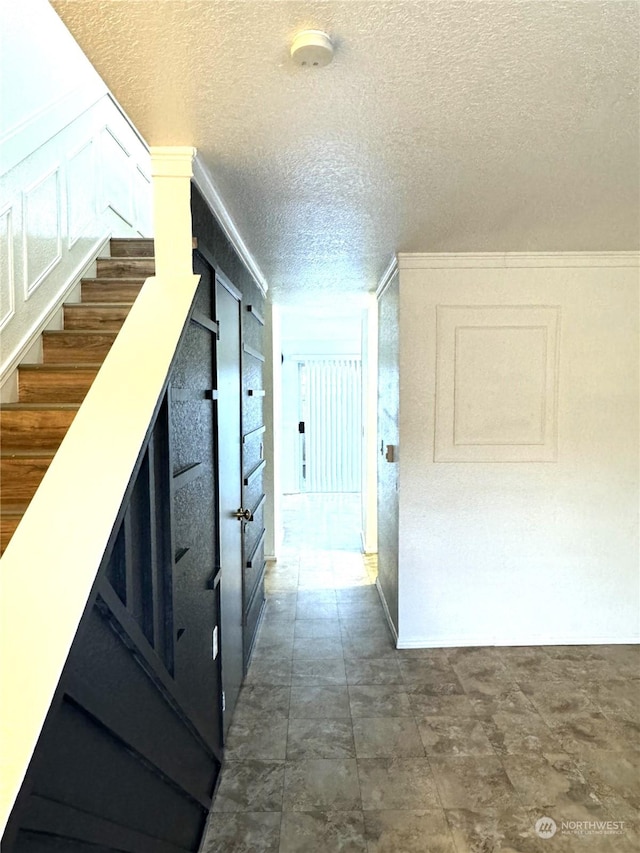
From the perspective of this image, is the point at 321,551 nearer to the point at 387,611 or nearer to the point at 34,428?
the point at 387,611

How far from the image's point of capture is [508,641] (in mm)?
2811

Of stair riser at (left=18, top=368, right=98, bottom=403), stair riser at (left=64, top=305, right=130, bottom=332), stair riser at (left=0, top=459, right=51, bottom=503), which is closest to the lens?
stair riser at (left=0, top=459, right=51, bottom=503)

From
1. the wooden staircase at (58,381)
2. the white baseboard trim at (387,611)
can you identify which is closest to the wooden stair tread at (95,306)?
the wooden staircase at (58,381)

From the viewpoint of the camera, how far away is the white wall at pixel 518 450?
269 cm

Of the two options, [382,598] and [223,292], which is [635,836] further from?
[223,292]

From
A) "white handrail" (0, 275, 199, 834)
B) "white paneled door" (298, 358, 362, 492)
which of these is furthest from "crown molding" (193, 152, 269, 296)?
"white paneled door" (298, 358, 362, 492)

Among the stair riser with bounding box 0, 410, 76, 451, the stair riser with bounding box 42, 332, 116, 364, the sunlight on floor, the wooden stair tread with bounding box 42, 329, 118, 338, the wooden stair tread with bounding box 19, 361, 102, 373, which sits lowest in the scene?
the sunlight on floor

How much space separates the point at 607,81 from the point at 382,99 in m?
0.55

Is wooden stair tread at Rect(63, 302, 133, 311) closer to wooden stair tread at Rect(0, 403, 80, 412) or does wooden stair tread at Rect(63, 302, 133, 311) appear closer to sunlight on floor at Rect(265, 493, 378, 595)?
wooden stair tread at Rect(0, 403, 80, 412)

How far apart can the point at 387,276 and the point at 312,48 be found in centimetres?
214

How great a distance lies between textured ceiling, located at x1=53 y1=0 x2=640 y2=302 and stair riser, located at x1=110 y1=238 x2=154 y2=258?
4.66ft

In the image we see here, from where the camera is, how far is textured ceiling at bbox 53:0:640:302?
0.96m

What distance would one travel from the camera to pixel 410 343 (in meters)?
2.70

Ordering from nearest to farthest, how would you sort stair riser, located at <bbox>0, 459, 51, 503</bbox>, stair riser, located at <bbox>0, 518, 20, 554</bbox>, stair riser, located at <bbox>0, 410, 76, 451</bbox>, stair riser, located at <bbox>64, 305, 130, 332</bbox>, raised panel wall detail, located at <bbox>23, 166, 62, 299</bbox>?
stair riser, located at <bbox>0, 518, 20, 554</bbox>
stair riser, located at <bbox>0, 459, 51, 503</bbox>
stair riser, located at <bbox>0, 410, 76, 451</bbox>
raised panel wall detail, located at <bbox>23, 166, 62, 299</bbox>
stair riser, located at <bbox>64, 305, 130, 332</bbox>
